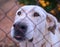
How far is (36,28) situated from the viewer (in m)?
4.49

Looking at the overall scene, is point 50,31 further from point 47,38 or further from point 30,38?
point 30,38

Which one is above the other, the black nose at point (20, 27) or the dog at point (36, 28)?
the black nose at point (20, 27)

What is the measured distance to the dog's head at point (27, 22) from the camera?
4117mm

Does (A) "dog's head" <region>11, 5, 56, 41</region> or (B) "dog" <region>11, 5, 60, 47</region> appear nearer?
(A) "dog's head" <region>11, 5, 56, 41</region>

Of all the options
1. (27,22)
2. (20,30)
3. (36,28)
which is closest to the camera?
(20,30)

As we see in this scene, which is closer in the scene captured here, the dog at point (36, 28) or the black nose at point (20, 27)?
the black nose at point (20, 27)

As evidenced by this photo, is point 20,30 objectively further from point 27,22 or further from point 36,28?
point 36,28

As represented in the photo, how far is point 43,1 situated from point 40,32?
4.30 feet

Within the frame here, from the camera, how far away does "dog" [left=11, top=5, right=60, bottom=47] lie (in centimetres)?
425

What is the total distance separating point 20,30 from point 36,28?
480 millimetres

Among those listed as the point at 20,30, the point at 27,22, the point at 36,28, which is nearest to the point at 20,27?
the point at 20,30

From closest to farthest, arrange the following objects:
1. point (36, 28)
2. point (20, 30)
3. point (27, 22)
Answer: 1. point (20, 30)
2. point (27, 22)
3. point (36, 28)

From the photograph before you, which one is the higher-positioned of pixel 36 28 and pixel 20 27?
pixel 20 27

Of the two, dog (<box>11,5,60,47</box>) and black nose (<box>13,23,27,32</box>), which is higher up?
black nose (<box>13,23,27,32</box>)
